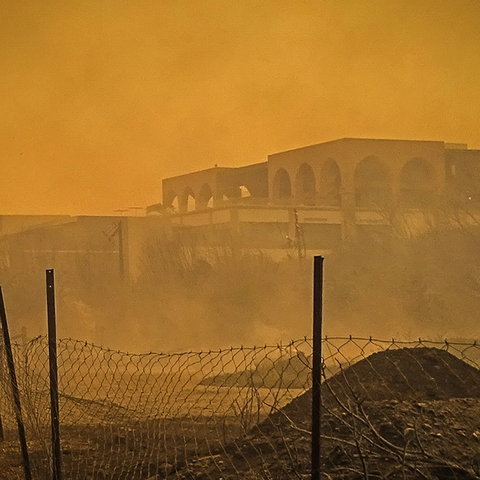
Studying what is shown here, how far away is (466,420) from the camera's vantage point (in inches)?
180

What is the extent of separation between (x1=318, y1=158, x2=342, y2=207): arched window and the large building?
0.08 feet

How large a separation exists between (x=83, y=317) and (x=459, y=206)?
362 inches

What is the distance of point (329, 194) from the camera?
17.4 meters

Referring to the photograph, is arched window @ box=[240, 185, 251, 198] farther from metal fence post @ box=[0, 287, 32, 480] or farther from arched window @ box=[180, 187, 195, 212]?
metal fence post @ box=[0, 287, 32, 480]

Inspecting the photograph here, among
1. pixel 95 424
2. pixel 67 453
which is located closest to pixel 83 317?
pixel 95 424

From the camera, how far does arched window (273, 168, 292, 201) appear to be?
18.1 meters

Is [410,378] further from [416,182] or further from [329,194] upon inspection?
[416,182]

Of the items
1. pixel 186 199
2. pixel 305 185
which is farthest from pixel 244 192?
pixel 305 185

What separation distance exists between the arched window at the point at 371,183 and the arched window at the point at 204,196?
11.7 ft

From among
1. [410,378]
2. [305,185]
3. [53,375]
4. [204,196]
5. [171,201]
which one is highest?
[305,185]

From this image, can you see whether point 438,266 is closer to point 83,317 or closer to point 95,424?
point 83,317

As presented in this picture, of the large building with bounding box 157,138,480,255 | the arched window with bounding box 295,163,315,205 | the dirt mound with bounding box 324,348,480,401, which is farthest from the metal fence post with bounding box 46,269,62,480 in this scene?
the arched window with bounding box 295,163,315,205

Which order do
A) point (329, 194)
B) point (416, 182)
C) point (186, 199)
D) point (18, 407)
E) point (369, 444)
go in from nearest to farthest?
point (369, 444)
point (18, 407)
point (329, 194)
point (416, 182)
point (186, 199)

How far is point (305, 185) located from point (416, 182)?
262cm
